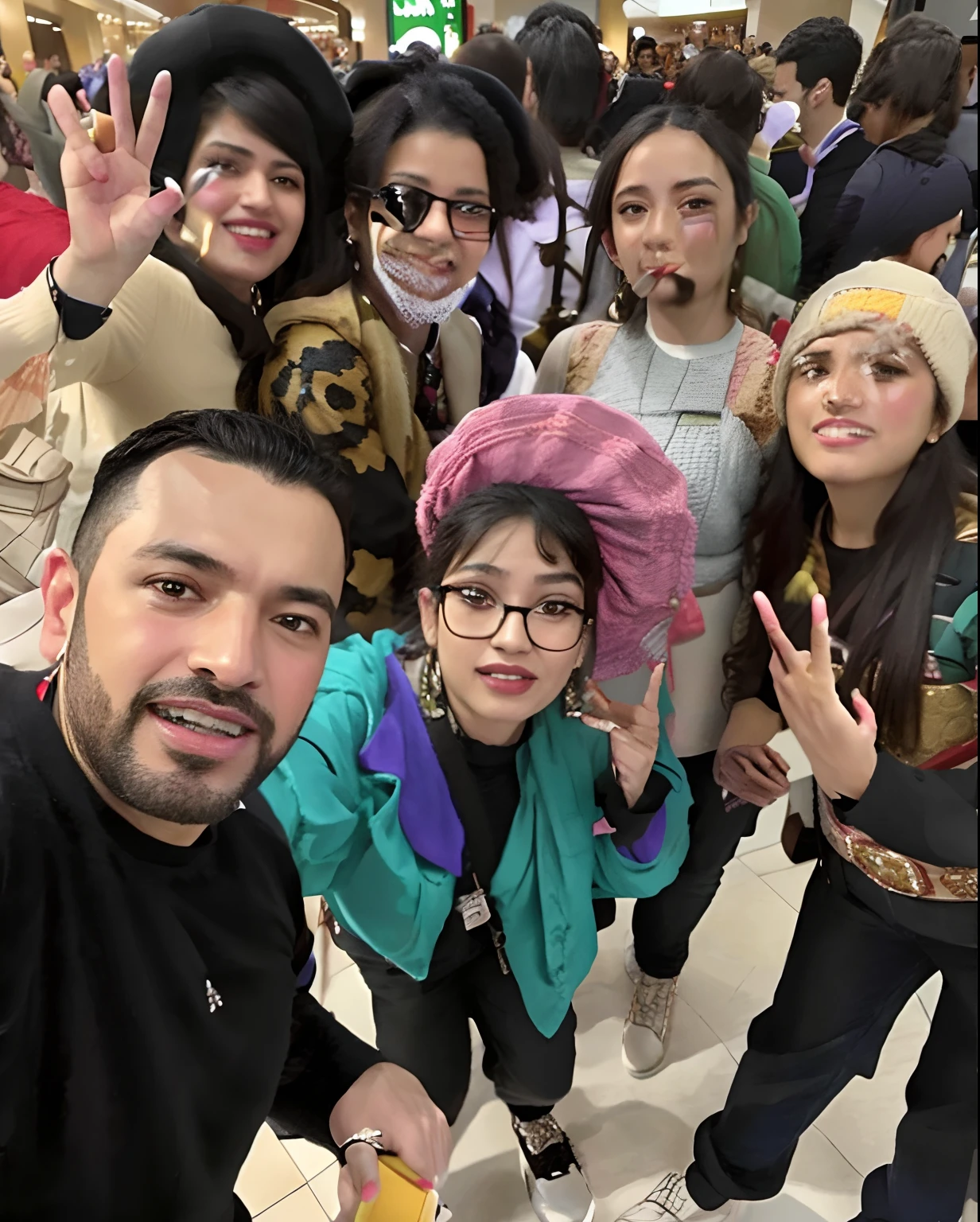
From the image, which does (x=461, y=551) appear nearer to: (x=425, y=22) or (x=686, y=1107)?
(x=425, y=22)

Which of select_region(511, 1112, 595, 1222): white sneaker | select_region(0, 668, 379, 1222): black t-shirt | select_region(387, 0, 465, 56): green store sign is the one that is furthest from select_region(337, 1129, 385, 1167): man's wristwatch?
select_region(387, 0, 465, 56): green store sign

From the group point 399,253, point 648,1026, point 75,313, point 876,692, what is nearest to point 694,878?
point 648,1026

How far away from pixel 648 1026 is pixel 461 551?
0.78 m

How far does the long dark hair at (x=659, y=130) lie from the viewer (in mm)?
677

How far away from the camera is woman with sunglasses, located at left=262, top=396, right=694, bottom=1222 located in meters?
0.75

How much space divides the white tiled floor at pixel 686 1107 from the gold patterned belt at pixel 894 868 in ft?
0.48

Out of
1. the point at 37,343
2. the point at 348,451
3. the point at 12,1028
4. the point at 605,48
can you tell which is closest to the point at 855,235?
the point at 605,48

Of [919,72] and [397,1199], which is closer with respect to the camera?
[919,72]

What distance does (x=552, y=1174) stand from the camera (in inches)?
39.2

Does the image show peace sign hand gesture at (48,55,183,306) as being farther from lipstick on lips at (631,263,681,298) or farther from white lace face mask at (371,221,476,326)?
lipstick on lips at (631,263,681,298)

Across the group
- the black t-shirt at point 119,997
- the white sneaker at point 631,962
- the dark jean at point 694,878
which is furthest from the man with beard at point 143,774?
the white sneaker at point 631,962

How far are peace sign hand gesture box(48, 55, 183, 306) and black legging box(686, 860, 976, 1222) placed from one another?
0.88m

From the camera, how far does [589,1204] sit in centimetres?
99

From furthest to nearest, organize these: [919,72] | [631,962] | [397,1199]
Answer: [631,962]
[397,1199]
[919,72]
